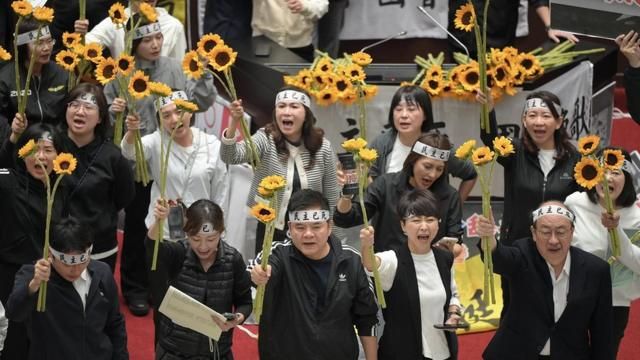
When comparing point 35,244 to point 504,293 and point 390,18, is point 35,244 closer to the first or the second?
point 504,293

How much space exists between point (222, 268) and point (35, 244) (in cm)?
105

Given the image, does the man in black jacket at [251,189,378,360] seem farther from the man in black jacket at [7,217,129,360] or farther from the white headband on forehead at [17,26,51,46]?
the white headband on forehead at [17,26,51,46]

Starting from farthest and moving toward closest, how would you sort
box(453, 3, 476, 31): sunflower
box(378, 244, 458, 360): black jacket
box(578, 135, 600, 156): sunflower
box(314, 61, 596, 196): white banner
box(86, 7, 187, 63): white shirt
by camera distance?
box(314, 61, 596, 196): white banner, box(86, 7, 187, 63): white shirt, box(453, 3, 476, 31): sunflower, box(378, 244, 458, 360): black jacket, box(578, 135, 600, 156): sunflower

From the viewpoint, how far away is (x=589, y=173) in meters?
5.77

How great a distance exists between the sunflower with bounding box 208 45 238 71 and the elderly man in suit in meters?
1.47

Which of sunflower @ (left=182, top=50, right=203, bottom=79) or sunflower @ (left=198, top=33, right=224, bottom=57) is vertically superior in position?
sunflower @ (left=198, top=33, right=224, bottom=57)

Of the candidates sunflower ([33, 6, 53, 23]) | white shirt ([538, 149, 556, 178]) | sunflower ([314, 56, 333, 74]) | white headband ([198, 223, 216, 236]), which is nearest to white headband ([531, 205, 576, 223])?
white shirt ([538, 149, 556, 178])

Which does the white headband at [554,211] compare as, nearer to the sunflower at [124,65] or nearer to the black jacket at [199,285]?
the black jacket at [199,285]

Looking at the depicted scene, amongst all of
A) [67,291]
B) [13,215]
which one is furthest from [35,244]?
[67,291]

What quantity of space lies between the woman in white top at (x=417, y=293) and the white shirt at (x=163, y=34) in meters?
2.41

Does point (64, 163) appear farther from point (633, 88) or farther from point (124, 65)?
point (633, 88)

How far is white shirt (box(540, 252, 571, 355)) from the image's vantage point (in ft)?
19.2

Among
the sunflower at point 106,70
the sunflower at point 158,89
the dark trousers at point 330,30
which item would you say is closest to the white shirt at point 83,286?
the sunflower at point 158,89

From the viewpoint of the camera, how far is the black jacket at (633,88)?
6.66 meters
